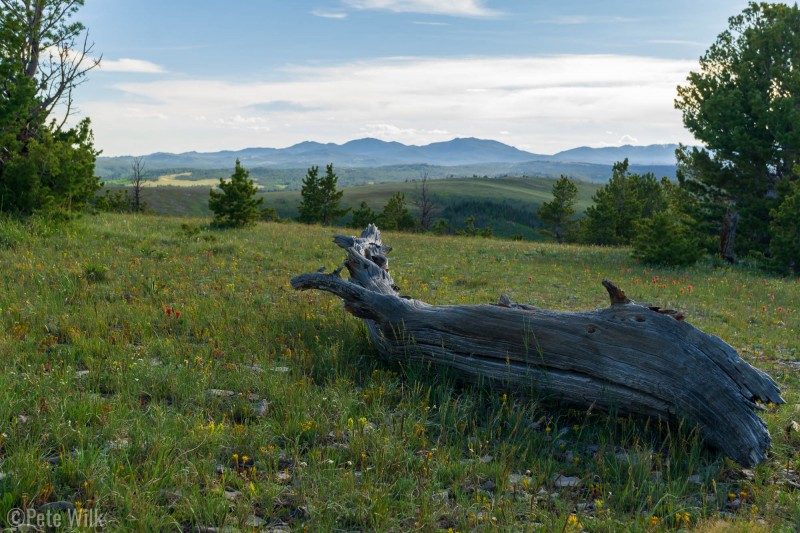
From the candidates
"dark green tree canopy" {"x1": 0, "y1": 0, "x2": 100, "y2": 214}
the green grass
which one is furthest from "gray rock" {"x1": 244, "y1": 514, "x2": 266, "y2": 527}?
"dark green tree canopy" {"x1": 0, "y1": 0, "x2": 100, "y2": 214}

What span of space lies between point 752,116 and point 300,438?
32005mm

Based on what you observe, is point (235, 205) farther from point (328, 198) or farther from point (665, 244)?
point (328, 198)

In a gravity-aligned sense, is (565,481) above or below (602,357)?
below

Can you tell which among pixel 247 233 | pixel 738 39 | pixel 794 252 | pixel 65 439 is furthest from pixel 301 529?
pixel 738 39

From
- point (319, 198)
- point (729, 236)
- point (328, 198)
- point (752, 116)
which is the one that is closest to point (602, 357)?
point (729, 236)

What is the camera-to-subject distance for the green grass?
3871mm

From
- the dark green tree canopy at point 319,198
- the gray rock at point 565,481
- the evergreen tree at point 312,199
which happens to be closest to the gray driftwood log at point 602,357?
the gray rock at point 565,481

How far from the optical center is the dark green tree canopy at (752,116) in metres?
27.1

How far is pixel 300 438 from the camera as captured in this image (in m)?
5.02

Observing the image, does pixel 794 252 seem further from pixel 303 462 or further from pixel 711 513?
pixel 303 462

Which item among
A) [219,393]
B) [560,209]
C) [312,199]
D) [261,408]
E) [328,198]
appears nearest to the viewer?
[261,408]

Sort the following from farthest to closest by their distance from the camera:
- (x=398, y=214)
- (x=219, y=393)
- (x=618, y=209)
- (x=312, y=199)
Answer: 1. (x=398, y=214)
2. (x=312, y=199)
3. (x=618, y=209)
4. (x=219, y=393)

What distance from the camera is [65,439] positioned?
445cm

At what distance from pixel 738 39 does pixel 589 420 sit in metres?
32.3
